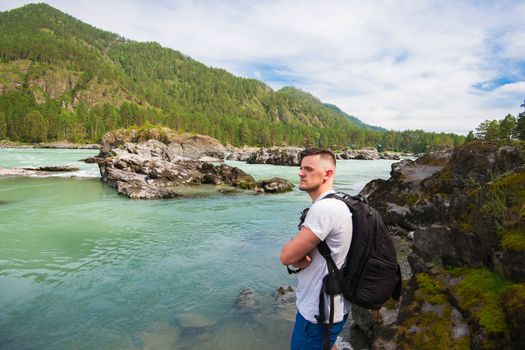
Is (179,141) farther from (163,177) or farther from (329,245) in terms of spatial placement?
(329,245)

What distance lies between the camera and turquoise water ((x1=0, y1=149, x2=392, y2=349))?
7531 millimetres

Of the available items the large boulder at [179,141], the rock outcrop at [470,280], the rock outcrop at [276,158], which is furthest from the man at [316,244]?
the large boulder at [179,141]

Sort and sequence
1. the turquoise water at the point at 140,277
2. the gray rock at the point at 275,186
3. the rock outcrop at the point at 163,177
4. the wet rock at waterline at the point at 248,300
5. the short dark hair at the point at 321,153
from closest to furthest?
the short dark hair at the point at 321,153 < the turquoise water at the point at 140,277 < the wet rock at waterline at the point at 248,300 < the rock outcrop at the point at 163,177 < the gray rock at the point at 275,186

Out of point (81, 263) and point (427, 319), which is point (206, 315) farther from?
point (81, 263)

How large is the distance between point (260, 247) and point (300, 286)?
11.2 metres

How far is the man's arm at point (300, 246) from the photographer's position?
329 cm

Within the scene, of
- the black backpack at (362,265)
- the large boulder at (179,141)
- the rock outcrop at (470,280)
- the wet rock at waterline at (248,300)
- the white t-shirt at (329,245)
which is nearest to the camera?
the white t-shirt at (329,245)

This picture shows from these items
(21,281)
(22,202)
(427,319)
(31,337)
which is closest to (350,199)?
(427,319)

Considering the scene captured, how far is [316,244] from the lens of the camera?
10.9 feet

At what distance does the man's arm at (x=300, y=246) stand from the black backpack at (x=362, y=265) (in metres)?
0.18

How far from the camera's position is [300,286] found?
371cm

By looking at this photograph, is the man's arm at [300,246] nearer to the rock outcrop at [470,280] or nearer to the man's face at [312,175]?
the man's face at [312,175]

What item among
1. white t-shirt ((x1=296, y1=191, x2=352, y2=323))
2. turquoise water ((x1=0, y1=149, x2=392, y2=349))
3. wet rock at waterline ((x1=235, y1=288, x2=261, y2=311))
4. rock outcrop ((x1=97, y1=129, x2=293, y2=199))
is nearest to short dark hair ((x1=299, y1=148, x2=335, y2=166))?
white t-shirt ((x1=296, y1=191, x2=352, y2=323))

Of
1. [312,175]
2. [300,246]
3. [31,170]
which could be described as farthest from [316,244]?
[31,170]
